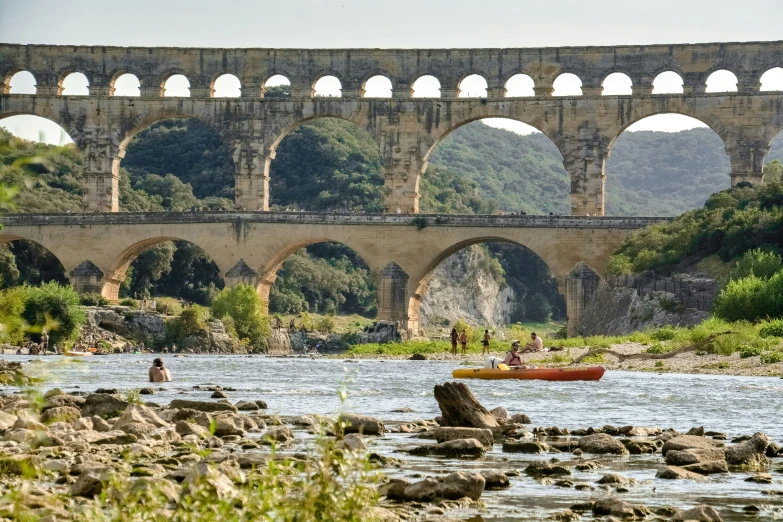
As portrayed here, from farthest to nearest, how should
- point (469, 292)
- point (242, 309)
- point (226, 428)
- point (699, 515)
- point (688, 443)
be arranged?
point (469, 292)
point (242, 309)
point (226, 428)
point (688, 443)
point (699, 515)

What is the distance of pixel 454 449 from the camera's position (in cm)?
1362

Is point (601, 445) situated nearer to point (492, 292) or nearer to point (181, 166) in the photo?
point (492, 292)

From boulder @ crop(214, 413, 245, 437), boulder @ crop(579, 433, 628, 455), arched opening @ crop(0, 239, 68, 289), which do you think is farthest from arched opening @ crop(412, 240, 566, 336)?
boulder @ crop(579, 433, 628, 455)

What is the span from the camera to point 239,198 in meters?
53.5

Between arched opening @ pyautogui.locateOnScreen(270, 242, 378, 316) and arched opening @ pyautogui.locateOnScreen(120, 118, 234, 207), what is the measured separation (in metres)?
5.98

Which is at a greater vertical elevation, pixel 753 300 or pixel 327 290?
pixel 327 290

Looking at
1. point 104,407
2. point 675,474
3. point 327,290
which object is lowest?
point 675,474

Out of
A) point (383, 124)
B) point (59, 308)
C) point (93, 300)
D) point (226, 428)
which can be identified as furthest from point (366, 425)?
point (383, 124)

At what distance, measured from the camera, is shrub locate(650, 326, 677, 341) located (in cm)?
3642

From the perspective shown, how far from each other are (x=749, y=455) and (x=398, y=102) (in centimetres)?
4078

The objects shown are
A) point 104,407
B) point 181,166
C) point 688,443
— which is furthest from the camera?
point 181,166

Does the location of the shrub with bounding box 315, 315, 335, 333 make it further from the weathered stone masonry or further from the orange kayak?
the orange kayak

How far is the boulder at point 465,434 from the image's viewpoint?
14328mm

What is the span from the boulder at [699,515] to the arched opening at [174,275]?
57.1 metres
